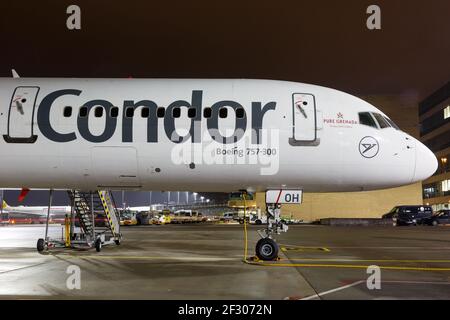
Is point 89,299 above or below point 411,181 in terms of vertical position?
below

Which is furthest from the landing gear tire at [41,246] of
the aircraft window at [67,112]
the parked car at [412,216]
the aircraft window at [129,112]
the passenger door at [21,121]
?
the parked car at [412,216]

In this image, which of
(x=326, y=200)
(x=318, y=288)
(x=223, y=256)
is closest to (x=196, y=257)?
(x=223, y=256)

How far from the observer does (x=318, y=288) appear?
35.8ft

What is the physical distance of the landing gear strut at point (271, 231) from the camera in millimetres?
14758

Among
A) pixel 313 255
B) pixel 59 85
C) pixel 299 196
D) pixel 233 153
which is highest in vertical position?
pixel 59 85

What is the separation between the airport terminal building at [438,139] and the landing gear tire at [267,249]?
8190 cm

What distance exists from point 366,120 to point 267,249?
17.1 ft

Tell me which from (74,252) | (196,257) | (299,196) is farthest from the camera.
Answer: (74,252)

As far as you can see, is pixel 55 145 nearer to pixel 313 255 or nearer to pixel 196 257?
pixel 196 257

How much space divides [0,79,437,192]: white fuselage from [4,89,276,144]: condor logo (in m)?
0.03

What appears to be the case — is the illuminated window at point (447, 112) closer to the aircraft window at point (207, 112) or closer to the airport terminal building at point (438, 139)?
the airport terminal building at point (438, 139)

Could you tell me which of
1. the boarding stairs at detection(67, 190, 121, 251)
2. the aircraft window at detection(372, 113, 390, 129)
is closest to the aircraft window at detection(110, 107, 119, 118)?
the boarding stairs at detection(67, 190, 121, 251)

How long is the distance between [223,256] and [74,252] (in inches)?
241
